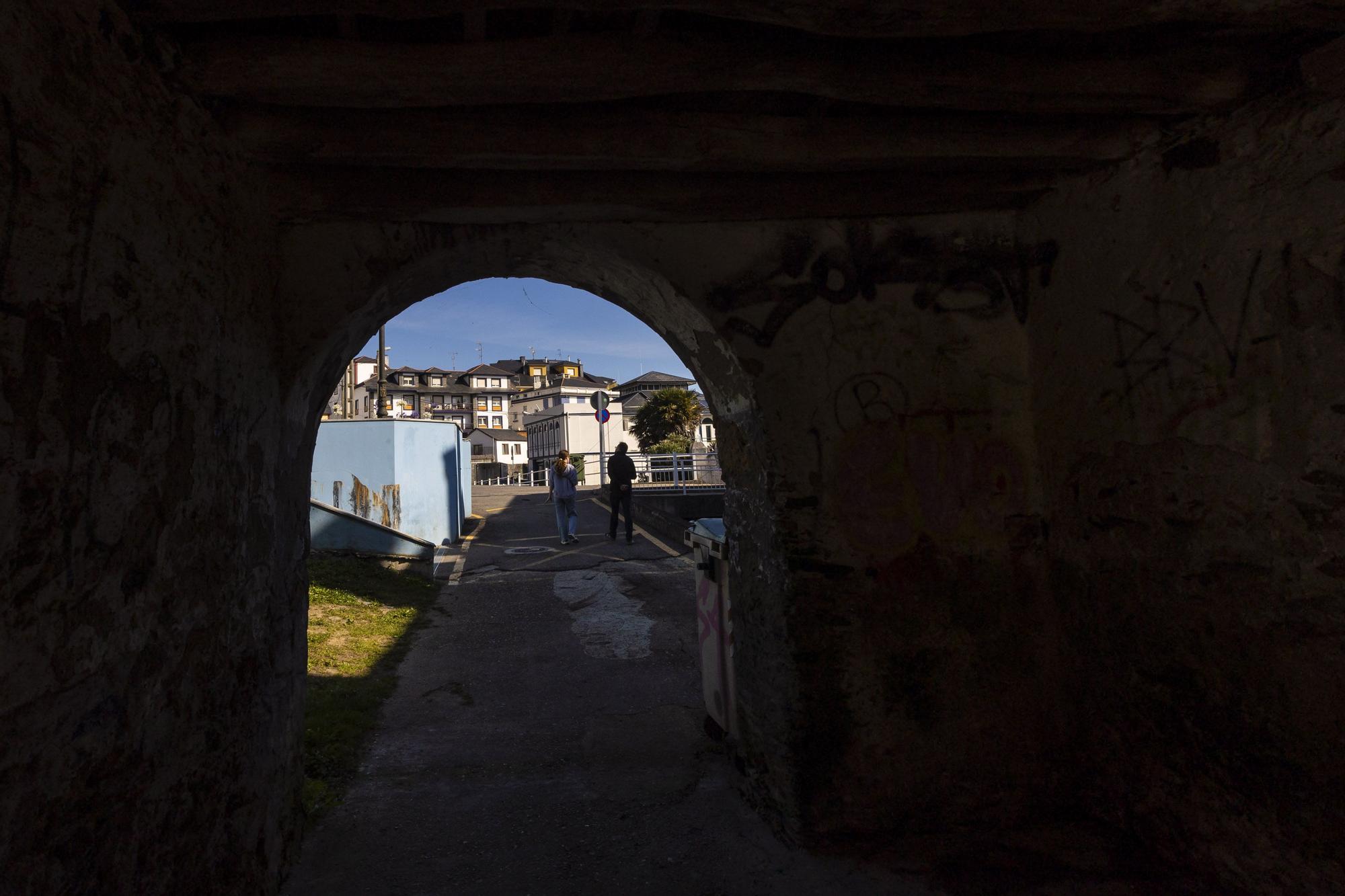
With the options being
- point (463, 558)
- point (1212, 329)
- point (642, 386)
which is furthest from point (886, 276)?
point (642, 386)

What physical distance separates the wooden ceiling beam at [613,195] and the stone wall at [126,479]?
28cm

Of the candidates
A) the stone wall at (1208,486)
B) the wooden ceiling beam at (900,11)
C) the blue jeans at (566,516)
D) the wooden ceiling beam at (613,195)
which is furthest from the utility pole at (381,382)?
the stone wall at (1208,486)

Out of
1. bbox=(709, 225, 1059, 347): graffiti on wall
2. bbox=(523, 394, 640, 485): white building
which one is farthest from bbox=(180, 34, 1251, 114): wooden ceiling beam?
bbox=(523, 394, 640, 485): white building

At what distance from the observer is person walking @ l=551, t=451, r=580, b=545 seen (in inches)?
438

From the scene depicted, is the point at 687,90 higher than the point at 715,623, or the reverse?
the point at 687,90

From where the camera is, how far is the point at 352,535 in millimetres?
9727

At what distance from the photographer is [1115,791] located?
2959 mm

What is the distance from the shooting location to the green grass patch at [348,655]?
3.87m

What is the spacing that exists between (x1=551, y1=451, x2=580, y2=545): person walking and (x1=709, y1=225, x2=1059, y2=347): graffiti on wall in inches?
319

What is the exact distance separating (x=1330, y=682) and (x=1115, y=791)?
3.46 feet

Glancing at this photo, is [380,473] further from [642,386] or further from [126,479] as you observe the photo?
[642,386]

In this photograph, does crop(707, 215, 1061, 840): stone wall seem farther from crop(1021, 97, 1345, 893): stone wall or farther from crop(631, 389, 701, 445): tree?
crop(631, 389, 701, 445): tree

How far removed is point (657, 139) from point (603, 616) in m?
5.62

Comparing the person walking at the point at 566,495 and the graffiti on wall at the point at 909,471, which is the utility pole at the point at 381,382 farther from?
the graffiti on wall at the point at 909,471
